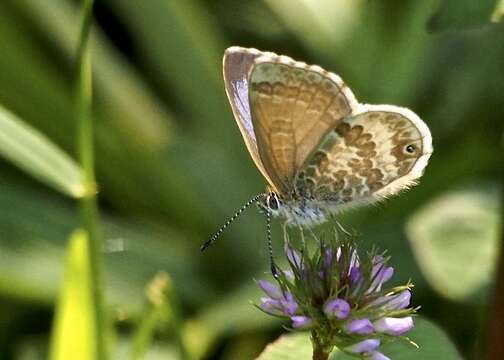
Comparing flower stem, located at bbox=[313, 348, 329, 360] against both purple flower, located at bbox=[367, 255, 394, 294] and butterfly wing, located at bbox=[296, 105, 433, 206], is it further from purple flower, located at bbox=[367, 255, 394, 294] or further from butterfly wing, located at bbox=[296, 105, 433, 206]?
butterfly wing, located at bbox=[296, 105, 433, 206]

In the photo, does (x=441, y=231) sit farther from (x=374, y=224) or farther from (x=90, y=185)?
(x=90, y=185)

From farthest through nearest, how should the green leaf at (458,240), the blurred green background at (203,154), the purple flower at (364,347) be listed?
the blurred green background at (203,154) → the green leaf at (458,240) → the purple flower at (364,347)

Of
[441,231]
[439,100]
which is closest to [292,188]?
[441,231]

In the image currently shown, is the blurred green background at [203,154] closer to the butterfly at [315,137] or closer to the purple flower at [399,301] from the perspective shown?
the butterfly at [315,137]

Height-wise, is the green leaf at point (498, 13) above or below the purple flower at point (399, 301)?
above

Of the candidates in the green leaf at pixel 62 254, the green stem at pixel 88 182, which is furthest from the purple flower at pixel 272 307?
the green leaf at pixel 62 254

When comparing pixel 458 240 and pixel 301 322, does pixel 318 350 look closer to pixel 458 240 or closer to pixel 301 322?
pixel 301 322

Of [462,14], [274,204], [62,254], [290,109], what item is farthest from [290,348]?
[62,254]

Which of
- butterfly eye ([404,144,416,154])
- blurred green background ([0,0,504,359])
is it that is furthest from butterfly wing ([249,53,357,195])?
blurred green background ([0,0,504,359])
